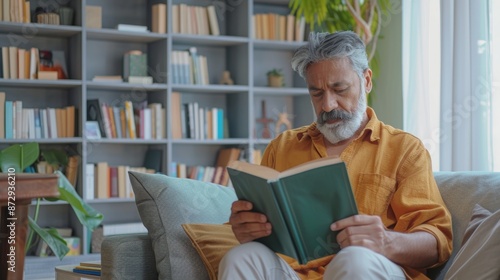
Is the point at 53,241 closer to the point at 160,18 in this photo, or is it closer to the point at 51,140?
the point at 51,140

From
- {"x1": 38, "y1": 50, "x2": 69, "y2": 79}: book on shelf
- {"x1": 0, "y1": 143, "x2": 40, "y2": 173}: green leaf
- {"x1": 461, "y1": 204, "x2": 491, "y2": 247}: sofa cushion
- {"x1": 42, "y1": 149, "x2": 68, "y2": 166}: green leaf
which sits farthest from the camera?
{"x1": 38, "y1": 50, "x2": 69, "y2": 79}: book on shelf

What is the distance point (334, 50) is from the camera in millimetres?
2385

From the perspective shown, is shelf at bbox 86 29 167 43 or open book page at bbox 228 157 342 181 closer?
open book page at bbox 228 157 342 181

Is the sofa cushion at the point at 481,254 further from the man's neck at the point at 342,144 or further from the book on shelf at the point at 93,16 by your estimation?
the book on shelf at the point at 93,16

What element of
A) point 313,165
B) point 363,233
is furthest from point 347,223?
point 313,165

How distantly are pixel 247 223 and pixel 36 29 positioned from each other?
2.99 metres

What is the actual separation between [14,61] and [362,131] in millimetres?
2867

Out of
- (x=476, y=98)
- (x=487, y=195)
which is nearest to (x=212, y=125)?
(x=476, y=98)

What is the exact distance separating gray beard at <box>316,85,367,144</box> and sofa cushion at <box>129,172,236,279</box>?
44 cm

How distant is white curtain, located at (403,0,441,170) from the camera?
14.8ft

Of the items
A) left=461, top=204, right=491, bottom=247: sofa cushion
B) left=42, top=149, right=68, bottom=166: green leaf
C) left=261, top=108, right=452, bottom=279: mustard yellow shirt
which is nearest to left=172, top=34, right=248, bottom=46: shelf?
left=42, top=149, right=68, bottom=166: green leaf

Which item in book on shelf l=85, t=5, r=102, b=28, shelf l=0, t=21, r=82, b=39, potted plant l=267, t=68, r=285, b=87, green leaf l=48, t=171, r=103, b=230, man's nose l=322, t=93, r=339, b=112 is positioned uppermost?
book on shelf l=85, t=5, r=102, b=28

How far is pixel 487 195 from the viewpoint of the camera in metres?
2.27

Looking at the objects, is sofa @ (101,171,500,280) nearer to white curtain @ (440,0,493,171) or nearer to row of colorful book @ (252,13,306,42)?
white curtain @ (440,0,493,171)
